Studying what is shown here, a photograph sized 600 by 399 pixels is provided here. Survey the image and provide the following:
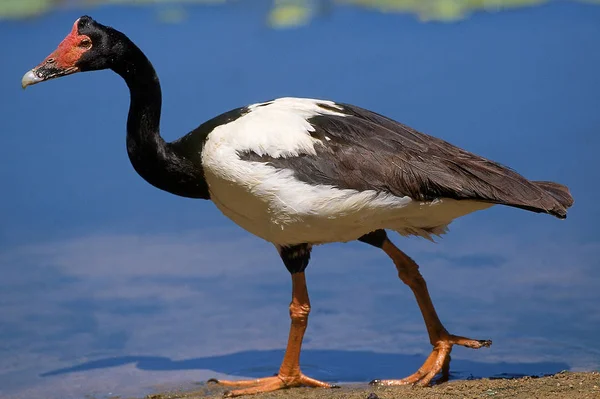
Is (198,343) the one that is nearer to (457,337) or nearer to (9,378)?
(9,378)

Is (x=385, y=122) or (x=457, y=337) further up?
(x=385, y=122)

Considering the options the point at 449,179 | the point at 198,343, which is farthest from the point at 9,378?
the point at 449,179

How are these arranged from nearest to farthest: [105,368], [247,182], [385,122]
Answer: [247,182], [385,122], [105,368]

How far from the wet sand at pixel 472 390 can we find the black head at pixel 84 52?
1.69m

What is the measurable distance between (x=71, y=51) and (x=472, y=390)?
101 inches

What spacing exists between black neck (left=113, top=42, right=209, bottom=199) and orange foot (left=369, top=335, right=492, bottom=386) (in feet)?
4.48

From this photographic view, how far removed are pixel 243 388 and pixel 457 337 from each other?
114 cm

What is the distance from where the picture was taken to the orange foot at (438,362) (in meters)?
6.27

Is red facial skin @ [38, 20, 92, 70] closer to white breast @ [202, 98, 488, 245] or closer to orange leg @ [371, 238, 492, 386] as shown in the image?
white breast @ [202, 98, 488, 245]

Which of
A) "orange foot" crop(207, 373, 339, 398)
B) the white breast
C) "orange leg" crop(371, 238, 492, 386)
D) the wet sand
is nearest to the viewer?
the wet sand

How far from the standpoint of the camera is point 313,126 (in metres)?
6.11

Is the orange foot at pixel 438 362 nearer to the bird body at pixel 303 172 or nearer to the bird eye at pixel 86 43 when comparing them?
the bird body at pixel 303 172

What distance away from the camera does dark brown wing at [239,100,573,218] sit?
5957 mm

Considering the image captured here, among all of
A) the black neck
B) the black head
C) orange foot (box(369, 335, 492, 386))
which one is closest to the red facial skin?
the black head
